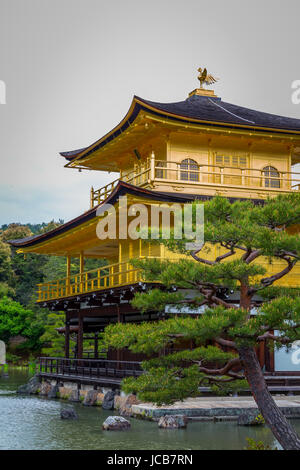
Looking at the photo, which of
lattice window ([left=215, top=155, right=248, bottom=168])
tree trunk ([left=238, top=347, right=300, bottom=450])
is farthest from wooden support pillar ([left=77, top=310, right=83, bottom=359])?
tree trunk ([left=238, top=347, right=300, bottom=450])

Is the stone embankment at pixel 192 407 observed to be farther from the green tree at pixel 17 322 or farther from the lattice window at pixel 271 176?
the green tree at pixel 17 322

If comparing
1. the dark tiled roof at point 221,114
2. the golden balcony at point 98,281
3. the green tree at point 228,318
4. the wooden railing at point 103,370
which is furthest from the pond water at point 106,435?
the dark tiled roof at point 221,114

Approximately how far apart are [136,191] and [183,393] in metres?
8.73

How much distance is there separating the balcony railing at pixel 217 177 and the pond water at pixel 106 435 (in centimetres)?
805

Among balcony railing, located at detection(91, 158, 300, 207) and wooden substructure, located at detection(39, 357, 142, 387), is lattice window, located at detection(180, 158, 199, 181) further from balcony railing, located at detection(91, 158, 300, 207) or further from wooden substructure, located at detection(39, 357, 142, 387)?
wooden substructure, located at detection(39, 357, 142, 387)

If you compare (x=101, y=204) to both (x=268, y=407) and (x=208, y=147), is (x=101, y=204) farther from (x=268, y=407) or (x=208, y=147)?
(x=268, y=407)

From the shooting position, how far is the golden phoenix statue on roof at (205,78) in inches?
1123

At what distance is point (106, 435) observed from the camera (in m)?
15.4

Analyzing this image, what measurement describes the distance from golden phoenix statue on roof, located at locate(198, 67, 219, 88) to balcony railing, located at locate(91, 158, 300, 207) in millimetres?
5471

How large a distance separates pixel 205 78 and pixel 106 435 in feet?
58.5

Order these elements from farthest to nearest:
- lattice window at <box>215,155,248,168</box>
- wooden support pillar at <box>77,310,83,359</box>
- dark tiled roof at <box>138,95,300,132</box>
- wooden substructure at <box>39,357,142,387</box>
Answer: wooden support pillar at <box>77,310,83,359</box>
lattice window at <box>215,155,248,168</box>
dark tiled roof at <box>138,95,300,132</box>
wooden substructure at <box>39,357,142,387</box>

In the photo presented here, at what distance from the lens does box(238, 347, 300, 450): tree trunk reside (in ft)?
35.0
